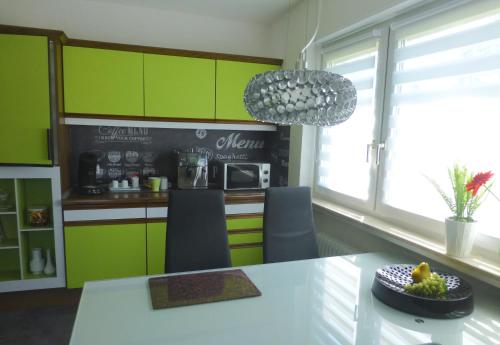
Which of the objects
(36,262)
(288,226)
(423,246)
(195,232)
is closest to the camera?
(423,246)

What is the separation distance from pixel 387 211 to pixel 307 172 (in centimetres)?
98

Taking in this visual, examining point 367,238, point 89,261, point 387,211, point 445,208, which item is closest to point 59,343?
point 89,261

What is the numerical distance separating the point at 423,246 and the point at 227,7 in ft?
8.26

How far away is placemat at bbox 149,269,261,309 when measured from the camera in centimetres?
137

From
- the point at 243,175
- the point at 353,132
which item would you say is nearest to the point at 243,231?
the point at 243,175

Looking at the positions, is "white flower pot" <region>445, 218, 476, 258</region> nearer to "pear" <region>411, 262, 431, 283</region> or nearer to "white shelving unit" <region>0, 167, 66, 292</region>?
"pear" <region>411, 262, 431, 283</region>

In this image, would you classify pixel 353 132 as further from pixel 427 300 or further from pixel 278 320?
pixel 278 320

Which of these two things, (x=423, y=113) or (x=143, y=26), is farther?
(x=143, y=26)

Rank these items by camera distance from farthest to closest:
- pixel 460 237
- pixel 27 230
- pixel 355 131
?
1. pixel 27 230
2. pixel 355 131
3. pixel 460 237

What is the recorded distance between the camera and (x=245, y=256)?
307 cm

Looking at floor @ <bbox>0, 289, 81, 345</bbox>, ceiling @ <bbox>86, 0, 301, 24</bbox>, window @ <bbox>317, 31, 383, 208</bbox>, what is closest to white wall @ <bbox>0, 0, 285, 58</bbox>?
ceiling @ <bbox>86, 0, 301, 24</bbox>

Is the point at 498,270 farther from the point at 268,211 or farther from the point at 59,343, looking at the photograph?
the point at 59,343

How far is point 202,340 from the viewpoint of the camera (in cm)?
112

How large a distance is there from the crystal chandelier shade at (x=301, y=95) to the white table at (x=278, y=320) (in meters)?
0.73
